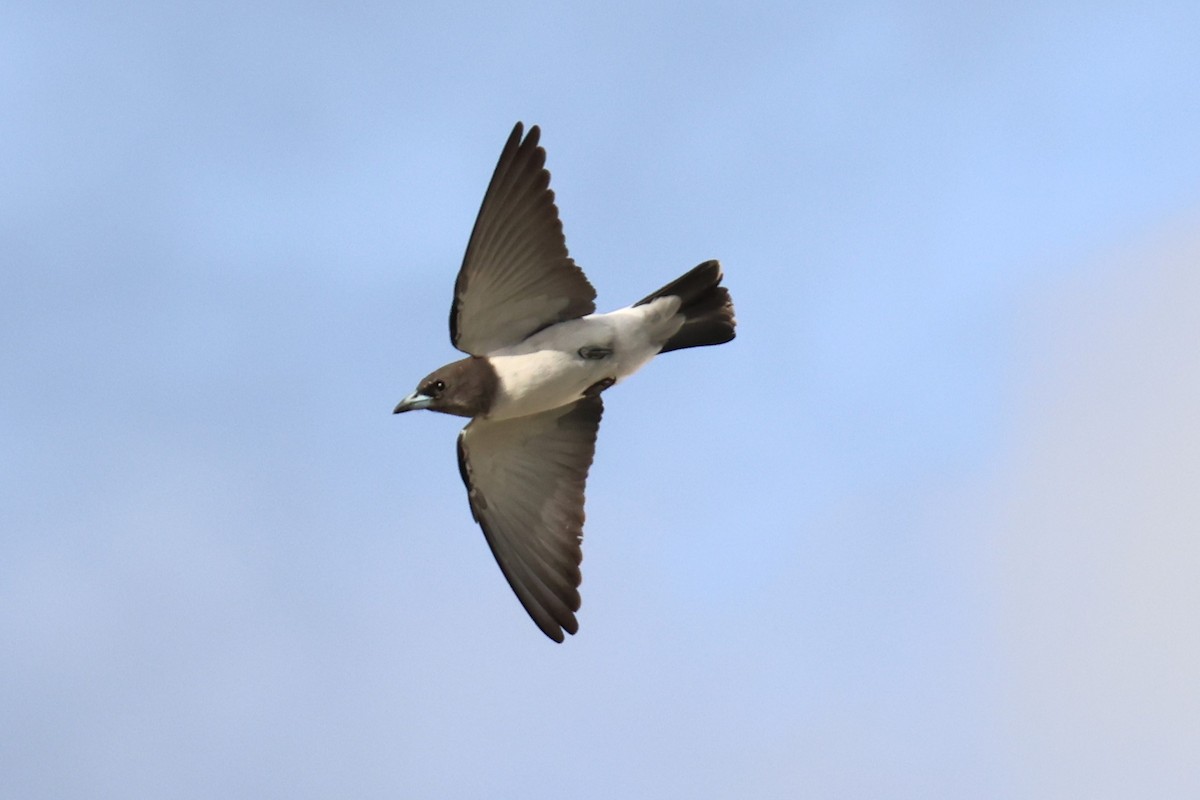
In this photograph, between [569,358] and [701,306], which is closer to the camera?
[569,358]

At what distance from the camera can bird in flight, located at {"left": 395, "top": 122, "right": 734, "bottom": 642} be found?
1478cm

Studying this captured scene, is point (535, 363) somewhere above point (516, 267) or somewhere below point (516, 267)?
below

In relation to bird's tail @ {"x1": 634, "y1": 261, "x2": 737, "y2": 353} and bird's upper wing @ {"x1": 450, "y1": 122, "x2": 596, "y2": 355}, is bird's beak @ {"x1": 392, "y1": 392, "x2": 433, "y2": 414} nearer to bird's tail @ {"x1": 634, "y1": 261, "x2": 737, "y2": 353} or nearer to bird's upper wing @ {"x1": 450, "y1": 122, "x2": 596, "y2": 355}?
bird's upper wing @ {"x1": 450, "y1": 122, "x2": 596, "y2": 355}

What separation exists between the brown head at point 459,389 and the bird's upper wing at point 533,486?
0.54 meters

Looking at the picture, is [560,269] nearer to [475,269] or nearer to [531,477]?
[475,269]

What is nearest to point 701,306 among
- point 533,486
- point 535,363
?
point 535,363

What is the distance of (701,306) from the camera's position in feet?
51.9

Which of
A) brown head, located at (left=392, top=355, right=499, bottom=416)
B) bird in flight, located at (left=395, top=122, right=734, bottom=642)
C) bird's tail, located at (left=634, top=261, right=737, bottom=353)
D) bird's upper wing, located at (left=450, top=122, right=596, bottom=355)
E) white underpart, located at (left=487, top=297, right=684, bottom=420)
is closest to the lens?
bird's upper wing, located at (left=450, top=122, right=596, bottom=355)

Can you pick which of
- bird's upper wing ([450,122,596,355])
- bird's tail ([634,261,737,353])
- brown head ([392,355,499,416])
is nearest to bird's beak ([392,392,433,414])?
brown head ([392,355,499,416])

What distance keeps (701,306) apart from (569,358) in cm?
151

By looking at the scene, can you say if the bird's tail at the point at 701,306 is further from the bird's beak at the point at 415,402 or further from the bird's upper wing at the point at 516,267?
the bird's beak at the point at 415,402

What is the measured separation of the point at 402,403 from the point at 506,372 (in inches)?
40.3

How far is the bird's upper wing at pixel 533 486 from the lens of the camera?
15828mm

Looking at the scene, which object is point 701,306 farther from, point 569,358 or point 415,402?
point 415,402
